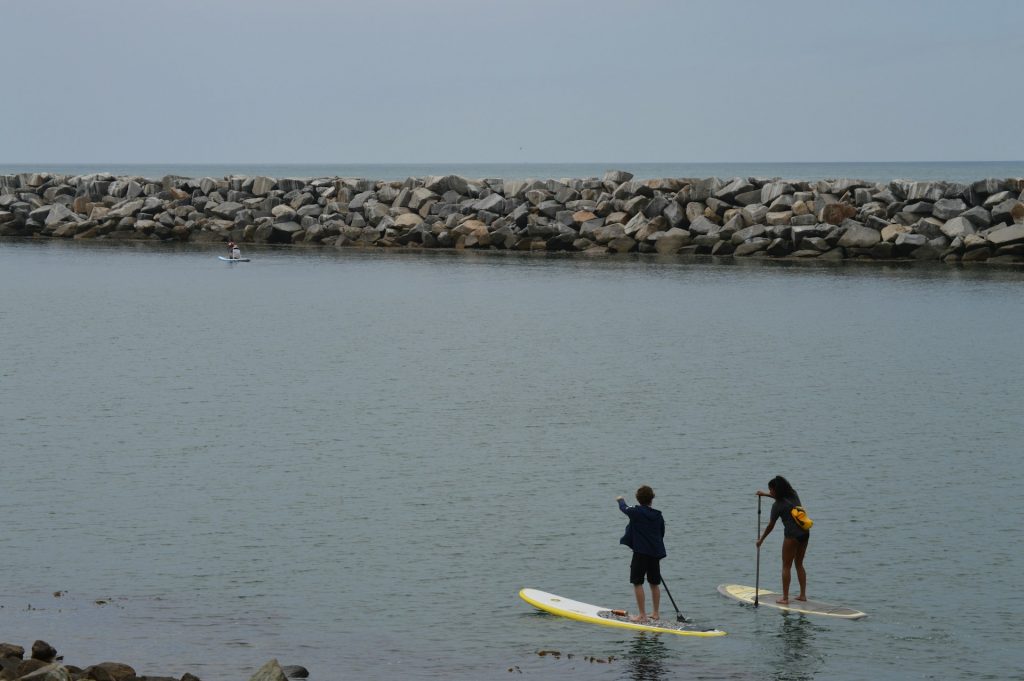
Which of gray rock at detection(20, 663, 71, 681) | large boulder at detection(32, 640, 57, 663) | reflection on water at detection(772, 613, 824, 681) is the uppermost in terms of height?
gray rock at detection(20, 663, 71, 681)

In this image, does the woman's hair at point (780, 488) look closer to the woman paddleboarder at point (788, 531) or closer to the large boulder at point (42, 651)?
the woman paddleboarder at point (788, 531)

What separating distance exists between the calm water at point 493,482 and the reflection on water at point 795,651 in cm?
6

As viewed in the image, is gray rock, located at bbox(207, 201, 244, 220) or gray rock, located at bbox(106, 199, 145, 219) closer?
gray rock, located at bbox(207, 201, 244, 220)

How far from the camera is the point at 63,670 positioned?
13.4 metres

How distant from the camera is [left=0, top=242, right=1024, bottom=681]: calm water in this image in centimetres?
1664

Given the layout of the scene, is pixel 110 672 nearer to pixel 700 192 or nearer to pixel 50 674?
pixel 50 674

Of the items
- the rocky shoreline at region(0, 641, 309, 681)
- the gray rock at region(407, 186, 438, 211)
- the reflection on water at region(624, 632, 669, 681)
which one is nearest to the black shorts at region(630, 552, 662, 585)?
the reflection on water at region(624, 632, 669, 681)

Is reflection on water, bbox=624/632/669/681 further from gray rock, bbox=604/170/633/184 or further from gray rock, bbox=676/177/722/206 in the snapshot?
gray rock, bbox=604/170/633/184

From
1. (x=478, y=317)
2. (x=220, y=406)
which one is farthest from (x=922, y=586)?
(x=478, y=317)

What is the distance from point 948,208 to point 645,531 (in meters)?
52.2

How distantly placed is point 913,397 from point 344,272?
37.2 metres

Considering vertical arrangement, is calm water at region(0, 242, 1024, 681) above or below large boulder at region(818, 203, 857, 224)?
below

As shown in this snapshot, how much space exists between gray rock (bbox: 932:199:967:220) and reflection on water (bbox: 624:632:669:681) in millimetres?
52109

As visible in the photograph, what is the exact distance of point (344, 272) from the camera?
66.1 m
